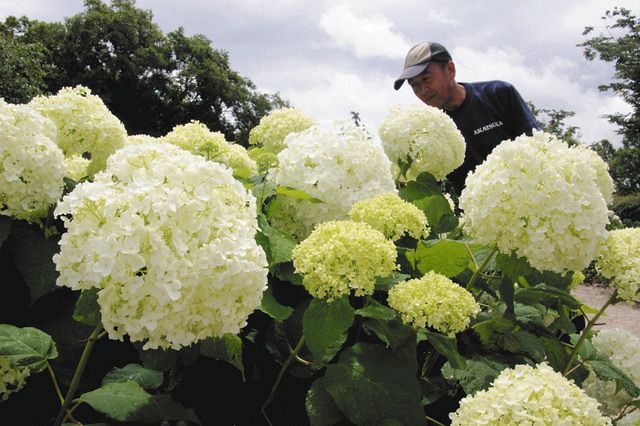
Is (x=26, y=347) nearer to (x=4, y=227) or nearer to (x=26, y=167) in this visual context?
(x=4, y=227)

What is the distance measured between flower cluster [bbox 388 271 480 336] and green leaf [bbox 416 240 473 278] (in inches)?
9.6

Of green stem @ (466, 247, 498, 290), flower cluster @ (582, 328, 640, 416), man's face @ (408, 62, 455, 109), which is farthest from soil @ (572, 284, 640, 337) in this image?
green stem @ (466, 247, 498, 290)

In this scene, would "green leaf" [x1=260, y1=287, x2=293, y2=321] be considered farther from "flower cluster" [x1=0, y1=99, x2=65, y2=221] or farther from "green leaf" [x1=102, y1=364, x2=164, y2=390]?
"flower cluster" [x1=0, y1=99, x2=65, y2=221]

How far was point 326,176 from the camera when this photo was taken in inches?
75.5

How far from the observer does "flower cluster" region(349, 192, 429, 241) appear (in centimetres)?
164

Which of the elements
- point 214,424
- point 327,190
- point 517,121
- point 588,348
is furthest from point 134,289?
point 517,121

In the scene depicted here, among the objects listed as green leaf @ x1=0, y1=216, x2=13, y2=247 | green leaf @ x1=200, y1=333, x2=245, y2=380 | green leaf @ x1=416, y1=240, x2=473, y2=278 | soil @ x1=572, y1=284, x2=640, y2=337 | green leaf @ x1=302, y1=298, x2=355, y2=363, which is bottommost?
soil @ x1=572, y1=284, x2=640, y2=337

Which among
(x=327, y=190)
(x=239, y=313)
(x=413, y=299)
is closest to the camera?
(x=239, y=313)

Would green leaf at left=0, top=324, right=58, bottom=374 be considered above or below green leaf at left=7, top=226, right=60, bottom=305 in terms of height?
below

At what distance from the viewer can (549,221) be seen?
162 centimetres

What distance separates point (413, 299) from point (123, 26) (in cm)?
3973

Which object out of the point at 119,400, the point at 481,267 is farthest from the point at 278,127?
the point at 119,400

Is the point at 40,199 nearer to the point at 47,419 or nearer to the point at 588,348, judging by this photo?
the point at 47,419

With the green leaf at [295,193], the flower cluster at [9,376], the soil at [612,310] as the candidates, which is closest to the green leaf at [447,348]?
the green leaf at [295,193]
